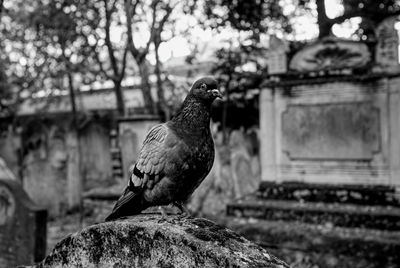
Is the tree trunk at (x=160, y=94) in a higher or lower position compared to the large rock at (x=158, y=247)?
higher

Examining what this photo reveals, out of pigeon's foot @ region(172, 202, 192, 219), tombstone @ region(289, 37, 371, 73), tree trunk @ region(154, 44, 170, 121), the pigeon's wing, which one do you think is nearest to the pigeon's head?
the pigeon's wing

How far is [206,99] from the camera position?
2.14 metres

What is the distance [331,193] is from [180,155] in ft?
14.9

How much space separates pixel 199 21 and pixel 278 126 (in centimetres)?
337

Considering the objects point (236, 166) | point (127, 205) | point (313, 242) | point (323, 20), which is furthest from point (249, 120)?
point (127, 205)

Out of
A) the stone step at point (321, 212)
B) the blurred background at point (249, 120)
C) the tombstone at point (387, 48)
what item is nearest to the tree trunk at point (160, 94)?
the blurred background at point (249, 120)

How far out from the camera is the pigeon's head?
2.12 meters

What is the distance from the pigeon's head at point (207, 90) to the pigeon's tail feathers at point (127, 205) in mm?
640

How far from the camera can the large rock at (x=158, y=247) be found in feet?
5.72

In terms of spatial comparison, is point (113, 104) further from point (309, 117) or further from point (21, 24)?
point (309, 117)

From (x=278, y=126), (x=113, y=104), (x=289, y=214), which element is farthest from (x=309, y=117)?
(x=113, y=104)

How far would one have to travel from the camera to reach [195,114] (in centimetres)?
212

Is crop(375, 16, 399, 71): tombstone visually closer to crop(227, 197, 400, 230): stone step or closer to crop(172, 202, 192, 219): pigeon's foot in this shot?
crop(227, 197, 400, 230): stone step

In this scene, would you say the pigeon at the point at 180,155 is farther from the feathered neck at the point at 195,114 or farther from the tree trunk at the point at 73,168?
the tree trunk at the point at 73,168
